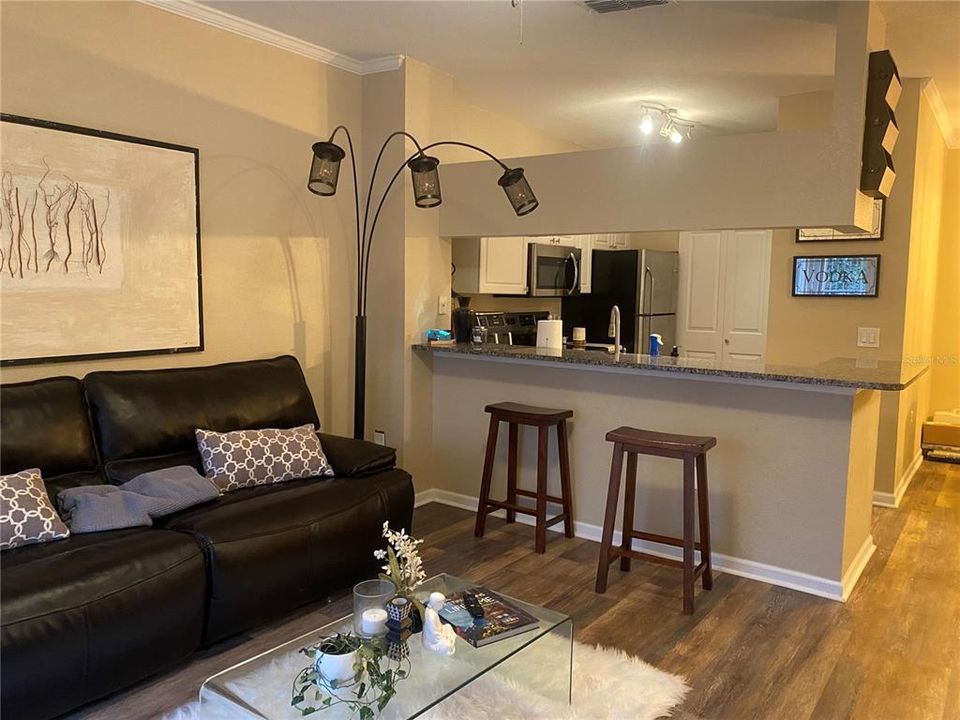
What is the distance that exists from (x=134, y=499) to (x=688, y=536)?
218cm

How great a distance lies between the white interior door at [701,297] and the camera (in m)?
6.27

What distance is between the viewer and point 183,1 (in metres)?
3.28

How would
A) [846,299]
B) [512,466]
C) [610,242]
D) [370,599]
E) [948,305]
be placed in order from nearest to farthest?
[370,599], [512,466], [846,299], [948,305], [610,242]

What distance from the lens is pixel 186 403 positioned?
3119 mm

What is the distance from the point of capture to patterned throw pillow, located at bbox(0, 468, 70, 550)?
7.41 feet

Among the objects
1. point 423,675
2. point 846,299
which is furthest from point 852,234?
point 423,675

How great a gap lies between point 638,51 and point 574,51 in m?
0.34

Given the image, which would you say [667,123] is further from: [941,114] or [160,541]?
[160,541]

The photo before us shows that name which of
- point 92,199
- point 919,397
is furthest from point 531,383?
point 919,397

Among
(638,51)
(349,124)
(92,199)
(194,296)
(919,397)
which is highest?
(638,51)

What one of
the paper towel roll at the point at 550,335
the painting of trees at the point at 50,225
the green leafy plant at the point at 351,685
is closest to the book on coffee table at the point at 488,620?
the green leafy plant at the point at 351,685

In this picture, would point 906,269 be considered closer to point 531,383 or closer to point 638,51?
point 638,51

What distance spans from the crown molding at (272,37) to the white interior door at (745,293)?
3.30 metres

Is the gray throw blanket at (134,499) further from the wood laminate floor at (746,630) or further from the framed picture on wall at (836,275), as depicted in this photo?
the framed picture on wall at (836,275)
